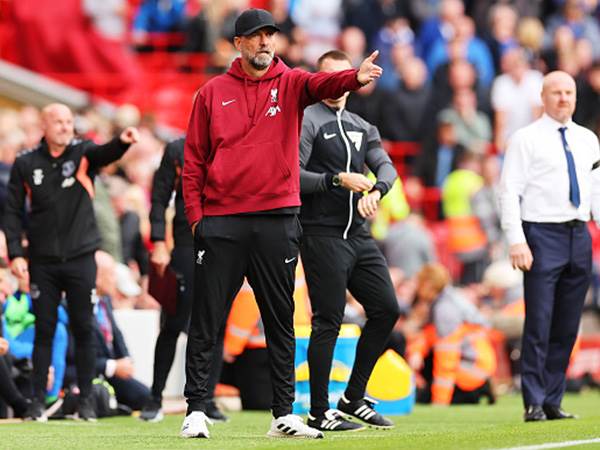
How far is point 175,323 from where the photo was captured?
12.9 m

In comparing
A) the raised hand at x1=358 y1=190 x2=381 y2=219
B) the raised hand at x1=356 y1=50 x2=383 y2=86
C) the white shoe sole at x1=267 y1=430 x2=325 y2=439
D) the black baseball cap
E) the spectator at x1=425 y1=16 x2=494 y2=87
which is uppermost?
the spectator at x1=425 y1=16 x2=494 y2=87

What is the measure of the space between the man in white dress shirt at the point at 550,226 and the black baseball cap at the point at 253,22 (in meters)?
2.65

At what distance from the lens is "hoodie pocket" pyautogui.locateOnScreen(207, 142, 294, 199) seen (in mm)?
10312

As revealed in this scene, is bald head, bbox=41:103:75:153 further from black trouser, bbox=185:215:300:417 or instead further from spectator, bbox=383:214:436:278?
spectator, bbox=383:214:436:278

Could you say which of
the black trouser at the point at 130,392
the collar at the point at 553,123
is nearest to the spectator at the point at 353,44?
the black trouser at the point at 130,392

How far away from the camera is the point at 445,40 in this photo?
25016mm

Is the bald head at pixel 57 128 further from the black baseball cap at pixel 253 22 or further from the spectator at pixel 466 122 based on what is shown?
the spectator at pixel 466 122

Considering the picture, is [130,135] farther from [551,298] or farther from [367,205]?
[551,298]

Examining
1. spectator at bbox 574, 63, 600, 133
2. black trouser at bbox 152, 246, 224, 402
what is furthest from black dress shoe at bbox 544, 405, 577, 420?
spectator at bbox 574, 63, 600, 133

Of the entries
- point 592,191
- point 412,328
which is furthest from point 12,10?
point 592,191

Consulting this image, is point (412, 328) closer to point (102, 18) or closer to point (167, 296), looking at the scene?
point (167, 296)

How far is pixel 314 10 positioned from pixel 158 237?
494 inches

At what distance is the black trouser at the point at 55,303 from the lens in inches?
504

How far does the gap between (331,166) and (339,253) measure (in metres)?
0.56
